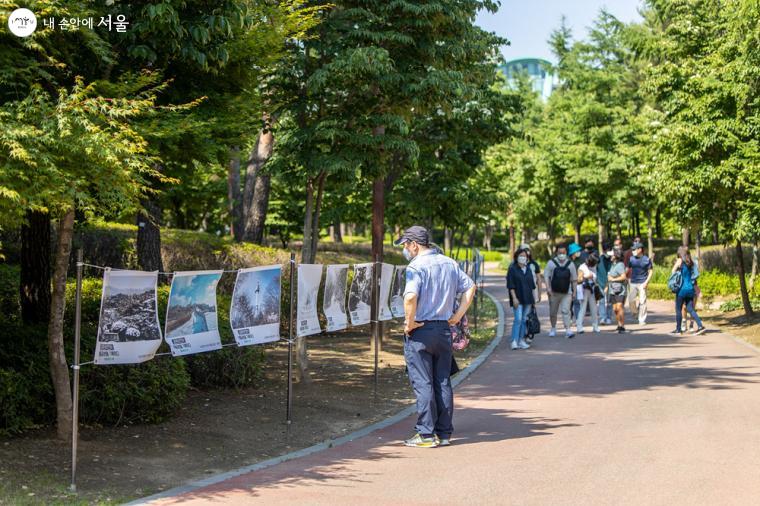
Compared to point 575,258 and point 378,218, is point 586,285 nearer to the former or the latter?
point 575,258

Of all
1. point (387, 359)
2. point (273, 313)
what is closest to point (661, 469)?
point (273, 313)

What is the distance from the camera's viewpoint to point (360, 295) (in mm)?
11594

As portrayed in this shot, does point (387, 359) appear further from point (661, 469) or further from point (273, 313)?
point (661, 469)

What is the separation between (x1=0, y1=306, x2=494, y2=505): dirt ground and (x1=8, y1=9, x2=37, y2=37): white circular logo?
331cm

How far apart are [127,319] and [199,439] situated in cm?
173

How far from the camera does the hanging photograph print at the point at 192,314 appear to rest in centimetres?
796

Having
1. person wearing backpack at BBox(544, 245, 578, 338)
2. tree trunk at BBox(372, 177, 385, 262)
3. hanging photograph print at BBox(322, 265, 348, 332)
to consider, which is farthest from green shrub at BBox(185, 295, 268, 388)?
person wearing backpack at BBox(544, 245, 578, 338)

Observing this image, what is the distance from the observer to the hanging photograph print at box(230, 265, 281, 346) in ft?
28.9

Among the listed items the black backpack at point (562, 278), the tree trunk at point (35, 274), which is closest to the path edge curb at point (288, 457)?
the tree trunk at point (35, 274)

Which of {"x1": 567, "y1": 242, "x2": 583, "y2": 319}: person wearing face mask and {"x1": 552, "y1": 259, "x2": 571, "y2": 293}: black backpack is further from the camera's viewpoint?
{"x1": 567, "y1": 242, "x2": 583, "y2": 319}: person wearing face mask

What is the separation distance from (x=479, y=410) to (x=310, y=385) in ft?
8.10

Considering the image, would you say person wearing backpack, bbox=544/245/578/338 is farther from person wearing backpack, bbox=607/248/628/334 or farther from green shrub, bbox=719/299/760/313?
green shrub, bbox=719/299/760/313

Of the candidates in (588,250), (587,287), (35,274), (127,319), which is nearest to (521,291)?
(587,287)

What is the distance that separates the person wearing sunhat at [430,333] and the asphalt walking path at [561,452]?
0.29m
